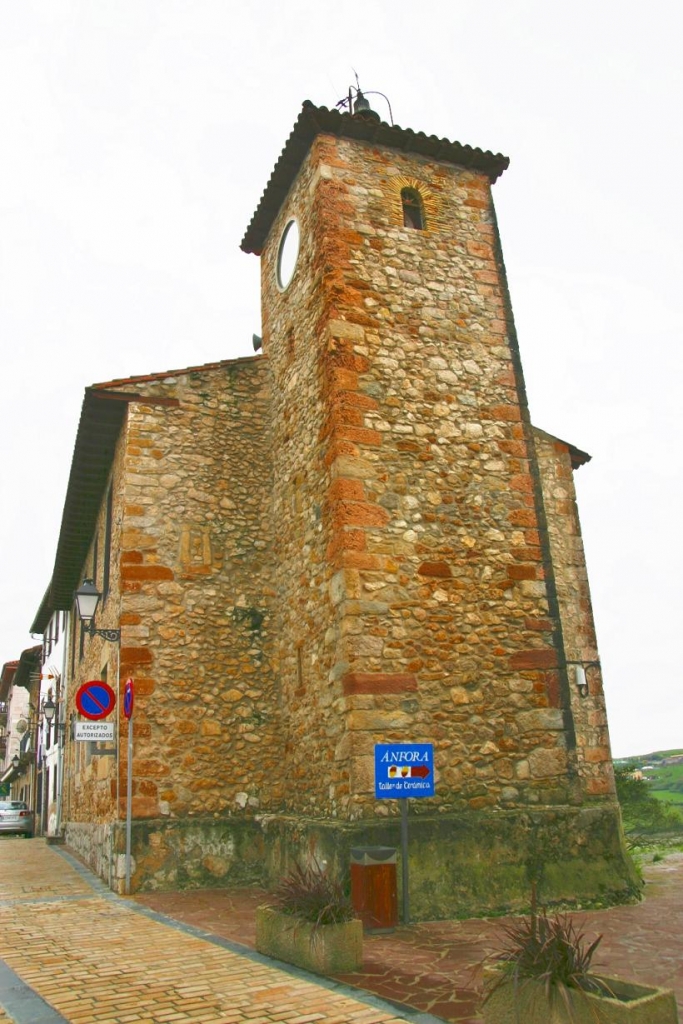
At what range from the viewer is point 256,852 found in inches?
367

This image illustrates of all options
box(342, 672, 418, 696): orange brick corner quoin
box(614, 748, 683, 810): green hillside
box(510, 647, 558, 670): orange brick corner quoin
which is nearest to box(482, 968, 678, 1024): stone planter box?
box(342, 672, 418, 696): orange brick corner quoin

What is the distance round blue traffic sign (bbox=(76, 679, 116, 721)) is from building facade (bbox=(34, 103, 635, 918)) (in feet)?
1.00

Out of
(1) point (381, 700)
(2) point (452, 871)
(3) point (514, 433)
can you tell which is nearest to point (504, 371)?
(3) point (514, 433)

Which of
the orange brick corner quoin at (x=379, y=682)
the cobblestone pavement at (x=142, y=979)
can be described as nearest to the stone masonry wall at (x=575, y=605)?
the orange brick corner quoin at (x=379, y=682)

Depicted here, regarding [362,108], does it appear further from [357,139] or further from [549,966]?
[549,966]

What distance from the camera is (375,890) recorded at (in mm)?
6551

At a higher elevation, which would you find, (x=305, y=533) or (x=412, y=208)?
(x=412, y=208)

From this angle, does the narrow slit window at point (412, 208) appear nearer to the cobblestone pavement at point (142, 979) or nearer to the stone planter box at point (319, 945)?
the stone planter box at point (319, 945)

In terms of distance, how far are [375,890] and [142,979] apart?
7.09 ft

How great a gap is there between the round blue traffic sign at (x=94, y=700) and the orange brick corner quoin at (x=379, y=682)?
2.88 m

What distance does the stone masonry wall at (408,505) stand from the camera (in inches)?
315

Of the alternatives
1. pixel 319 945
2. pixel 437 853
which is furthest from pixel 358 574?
pixel 319 945

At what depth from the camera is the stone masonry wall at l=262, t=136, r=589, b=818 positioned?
7996 mm

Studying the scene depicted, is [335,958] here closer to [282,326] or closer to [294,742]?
[294,742]
